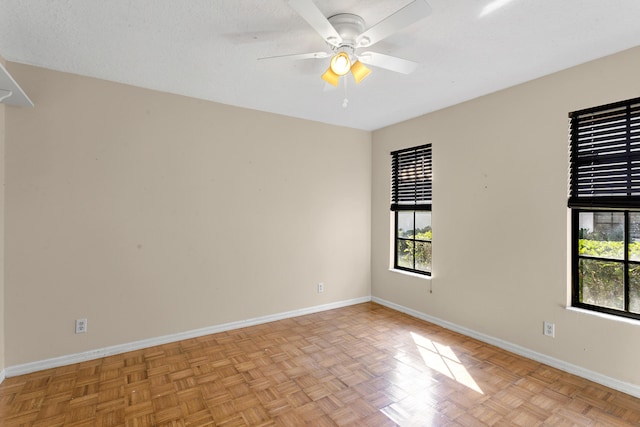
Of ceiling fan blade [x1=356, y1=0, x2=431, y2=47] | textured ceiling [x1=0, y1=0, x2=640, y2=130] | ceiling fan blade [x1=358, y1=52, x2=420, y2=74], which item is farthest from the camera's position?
ceiling fan blade [x1=358, y1=52, x2=420, y2=74]

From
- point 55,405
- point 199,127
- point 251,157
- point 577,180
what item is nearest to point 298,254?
point 251,157

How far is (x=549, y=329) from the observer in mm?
2711

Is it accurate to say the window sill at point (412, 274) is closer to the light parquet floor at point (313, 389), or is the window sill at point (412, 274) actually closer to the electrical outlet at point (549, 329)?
the light parquet floor at point (313, 389)

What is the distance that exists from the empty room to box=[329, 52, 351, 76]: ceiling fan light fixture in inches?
0.8

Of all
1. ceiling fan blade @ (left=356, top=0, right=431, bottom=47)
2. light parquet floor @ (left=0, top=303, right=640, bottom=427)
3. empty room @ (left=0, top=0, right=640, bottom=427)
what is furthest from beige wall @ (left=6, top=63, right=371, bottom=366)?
ceiling fan blade @ (left=356, top=0, right=431, bottom=47)

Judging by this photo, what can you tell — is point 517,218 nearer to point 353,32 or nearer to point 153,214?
point 353,32

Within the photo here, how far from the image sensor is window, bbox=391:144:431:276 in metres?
3.91

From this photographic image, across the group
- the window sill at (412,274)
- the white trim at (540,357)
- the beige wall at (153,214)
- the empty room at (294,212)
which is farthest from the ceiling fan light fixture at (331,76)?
the white trim at (540,357)

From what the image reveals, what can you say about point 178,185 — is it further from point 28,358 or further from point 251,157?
point 28,358

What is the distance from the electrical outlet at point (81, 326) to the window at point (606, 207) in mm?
4226

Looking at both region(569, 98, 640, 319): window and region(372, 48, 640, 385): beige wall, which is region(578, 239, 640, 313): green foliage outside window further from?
region(372, 48, 640, 385): beige wall

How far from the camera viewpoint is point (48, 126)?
105 inches

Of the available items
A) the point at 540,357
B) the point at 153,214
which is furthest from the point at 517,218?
the point at 153,214

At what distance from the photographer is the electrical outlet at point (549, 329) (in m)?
2.68
